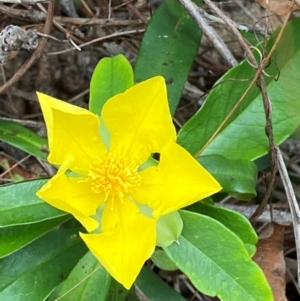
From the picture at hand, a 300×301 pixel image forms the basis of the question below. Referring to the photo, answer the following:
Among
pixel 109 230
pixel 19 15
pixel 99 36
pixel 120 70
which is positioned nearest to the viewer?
pixel 109 230

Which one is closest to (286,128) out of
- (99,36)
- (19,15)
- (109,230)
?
(109,230)

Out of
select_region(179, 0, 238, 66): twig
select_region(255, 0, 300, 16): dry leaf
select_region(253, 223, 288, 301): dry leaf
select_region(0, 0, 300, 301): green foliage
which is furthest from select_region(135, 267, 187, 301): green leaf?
select_region(255, 0, 300, 16): dry leaf

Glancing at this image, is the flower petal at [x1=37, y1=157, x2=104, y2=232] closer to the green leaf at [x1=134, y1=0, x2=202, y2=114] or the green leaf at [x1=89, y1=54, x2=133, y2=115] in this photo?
the green leaf at [x1=89, y1=54, x2=133, y2=115]

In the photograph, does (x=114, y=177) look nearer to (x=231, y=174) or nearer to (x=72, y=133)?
(x=72, y=133)

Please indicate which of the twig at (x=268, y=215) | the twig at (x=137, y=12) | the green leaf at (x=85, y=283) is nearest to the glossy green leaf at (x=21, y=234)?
the green leaf at (x=85, y=283)

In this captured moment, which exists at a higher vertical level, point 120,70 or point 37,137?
point 120,70

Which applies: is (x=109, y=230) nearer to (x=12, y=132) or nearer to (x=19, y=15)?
(x=12, y=132)

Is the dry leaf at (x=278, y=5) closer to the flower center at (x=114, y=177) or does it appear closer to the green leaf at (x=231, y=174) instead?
the green leaf at (x=231, y=174)
